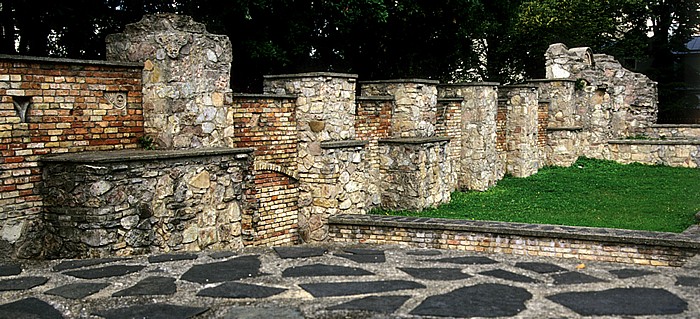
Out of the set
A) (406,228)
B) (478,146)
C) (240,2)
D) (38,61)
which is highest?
(240,2)

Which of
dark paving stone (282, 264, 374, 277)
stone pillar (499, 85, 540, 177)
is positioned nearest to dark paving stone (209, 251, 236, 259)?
dark paving stone (282, 264, 374, 277)

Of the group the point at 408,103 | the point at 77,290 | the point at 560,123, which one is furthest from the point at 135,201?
the point at 560,123

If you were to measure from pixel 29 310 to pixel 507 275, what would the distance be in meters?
2.37

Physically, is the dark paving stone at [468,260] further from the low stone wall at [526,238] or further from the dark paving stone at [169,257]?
the low stone wall at [526,238]

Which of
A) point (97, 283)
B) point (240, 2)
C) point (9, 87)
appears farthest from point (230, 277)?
point (240, 2)

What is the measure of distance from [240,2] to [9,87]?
5.30m

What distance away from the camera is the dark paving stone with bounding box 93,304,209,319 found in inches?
124

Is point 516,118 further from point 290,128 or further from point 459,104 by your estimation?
point 290,128

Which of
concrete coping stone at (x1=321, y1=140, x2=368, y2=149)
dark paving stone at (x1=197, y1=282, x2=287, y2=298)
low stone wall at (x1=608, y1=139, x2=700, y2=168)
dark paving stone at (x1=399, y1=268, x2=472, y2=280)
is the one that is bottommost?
dark paving stone at (x1=197, y1=282, x2=287, y2=298)

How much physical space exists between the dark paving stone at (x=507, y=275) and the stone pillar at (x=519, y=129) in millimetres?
12126

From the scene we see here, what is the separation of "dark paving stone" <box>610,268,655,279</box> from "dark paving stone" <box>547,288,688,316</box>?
12.5 inches

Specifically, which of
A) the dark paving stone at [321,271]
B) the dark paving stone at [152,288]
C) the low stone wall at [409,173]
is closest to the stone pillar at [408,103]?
the low stone wall at [409,173]

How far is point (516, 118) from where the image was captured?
52.0 feet

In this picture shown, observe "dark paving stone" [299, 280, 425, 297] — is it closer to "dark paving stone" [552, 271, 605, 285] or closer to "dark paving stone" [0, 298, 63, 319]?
"dark paving stone" [552, 271, 605, 285]
